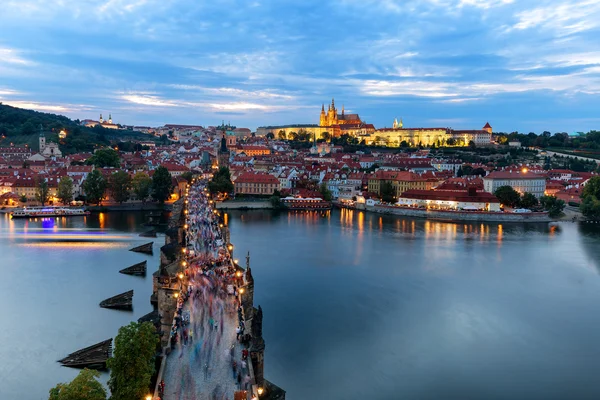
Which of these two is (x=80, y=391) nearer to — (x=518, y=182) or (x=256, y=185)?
(x=256, y=185)

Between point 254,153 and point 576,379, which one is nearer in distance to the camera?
point 576,379

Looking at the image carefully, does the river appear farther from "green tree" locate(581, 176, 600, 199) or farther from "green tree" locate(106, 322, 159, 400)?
"green tree" locate(581, 176, 600, 199)

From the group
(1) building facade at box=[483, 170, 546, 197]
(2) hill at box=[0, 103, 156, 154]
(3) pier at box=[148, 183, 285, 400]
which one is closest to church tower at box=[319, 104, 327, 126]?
(2) hill at box=[0, 103, 156, 154]

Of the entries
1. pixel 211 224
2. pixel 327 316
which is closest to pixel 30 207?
pixel 211 224

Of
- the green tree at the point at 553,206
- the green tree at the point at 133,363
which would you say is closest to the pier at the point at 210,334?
the green tree at the point at 133,363

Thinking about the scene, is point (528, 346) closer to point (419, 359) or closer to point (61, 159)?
point (419, 359)

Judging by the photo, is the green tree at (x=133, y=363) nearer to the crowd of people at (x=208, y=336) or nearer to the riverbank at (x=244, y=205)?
the crowd of people at (x=208, y=336)
